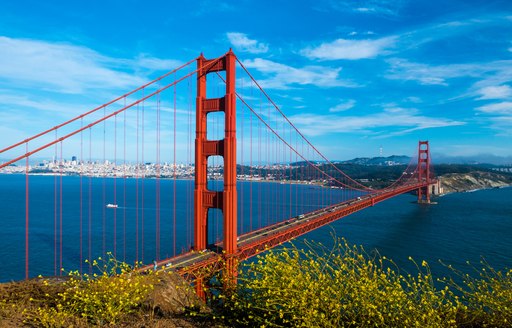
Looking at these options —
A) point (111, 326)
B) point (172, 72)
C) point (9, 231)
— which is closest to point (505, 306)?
point (111, 326)

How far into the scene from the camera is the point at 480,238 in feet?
146

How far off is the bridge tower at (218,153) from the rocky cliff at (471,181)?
387 ft

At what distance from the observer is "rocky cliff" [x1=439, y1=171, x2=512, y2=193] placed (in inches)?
4807

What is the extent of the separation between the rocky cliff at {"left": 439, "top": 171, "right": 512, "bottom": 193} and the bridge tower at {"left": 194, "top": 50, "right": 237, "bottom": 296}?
118 meters

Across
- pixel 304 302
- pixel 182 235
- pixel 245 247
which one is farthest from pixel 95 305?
pixel 182 235

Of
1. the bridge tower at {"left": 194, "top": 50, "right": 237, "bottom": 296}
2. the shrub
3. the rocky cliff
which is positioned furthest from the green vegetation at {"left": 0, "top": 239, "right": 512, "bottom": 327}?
the rocky cliff

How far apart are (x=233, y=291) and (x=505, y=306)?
4.54 metres

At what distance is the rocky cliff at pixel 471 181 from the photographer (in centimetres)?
12210

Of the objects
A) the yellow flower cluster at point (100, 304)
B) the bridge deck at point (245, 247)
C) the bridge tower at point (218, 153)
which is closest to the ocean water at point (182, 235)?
the bridge tower at point (218, 153)

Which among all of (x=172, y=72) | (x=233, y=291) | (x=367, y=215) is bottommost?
(x=367, y=215)

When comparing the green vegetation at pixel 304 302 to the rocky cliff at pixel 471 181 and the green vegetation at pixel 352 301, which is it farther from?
the rocky cliff at pixel 471 181

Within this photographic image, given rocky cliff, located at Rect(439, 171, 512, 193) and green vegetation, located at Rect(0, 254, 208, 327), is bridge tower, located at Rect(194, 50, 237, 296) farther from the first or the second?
rocky cliff, located at Rect(439, 171, 512, 193)

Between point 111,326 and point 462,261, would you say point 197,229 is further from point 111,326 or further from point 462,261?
point 462,261

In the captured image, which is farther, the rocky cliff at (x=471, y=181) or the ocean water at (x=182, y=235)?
the rocky cliff at (x=471, y=181)
